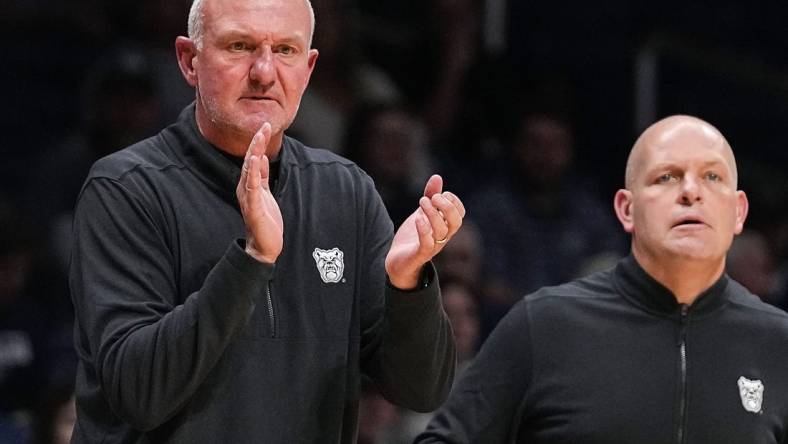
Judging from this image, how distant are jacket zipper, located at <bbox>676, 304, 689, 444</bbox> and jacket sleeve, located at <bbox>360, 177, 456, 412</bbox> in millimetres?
838

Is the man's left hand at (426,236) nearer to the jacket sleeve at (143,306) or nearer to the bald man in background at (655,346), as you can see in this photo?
the jacket sleeve at (143,306)

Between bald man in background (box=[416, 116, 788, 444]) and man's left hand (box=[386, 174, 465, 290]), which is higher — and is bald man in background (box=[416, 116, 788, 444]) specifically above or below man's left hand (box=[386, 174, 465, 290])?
below

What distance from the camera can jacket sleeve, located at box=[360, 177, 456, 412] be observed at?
9.12 feet

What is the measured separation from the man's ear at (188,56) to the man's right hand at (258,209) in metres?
0.33

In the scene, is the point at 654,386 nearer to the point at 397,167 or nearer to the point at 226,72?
the point at 226,72

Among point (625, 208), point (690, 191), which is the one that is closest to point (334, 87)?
point (625, 208)

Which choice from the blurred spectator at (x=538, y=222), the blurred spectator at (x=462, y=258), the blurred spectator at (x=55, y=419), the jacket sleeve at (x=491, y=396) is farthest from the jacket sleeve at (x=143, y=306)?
the blurred spectator at (x=538, y=222)

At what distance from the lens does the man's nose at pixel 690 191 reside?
3.54 meters

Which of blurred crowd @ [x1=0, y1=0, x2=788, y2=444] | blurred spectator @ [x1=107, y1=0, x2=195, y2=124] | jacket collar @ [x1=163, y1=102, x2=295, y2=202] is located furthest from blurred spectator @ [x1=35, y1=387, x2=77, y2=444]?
jacket collar @ [x1=163, y1=102, x2=295, y2=202]

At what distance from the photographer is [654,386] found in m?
3.54

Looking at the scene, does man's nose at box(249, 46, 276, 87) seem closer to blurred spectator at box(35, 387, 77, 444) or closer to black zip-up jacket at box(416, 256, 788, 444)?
black zip-up jacket at box(416, 256, 788, 444)

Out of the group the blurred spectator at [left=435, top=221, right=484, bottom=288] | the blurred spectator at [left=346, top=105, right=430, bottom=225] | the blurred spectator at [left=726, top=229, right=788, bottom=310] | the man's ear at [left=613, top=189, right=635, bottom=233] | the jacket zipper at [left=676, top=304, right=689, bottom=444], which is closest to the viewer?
the jacket zipper at [left=676, top=304, right=689, bottom=444]

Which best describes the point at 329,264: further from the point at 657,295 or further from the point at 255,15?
the point at 657,295

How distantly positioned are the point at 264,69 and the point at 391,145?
330 centimetres
